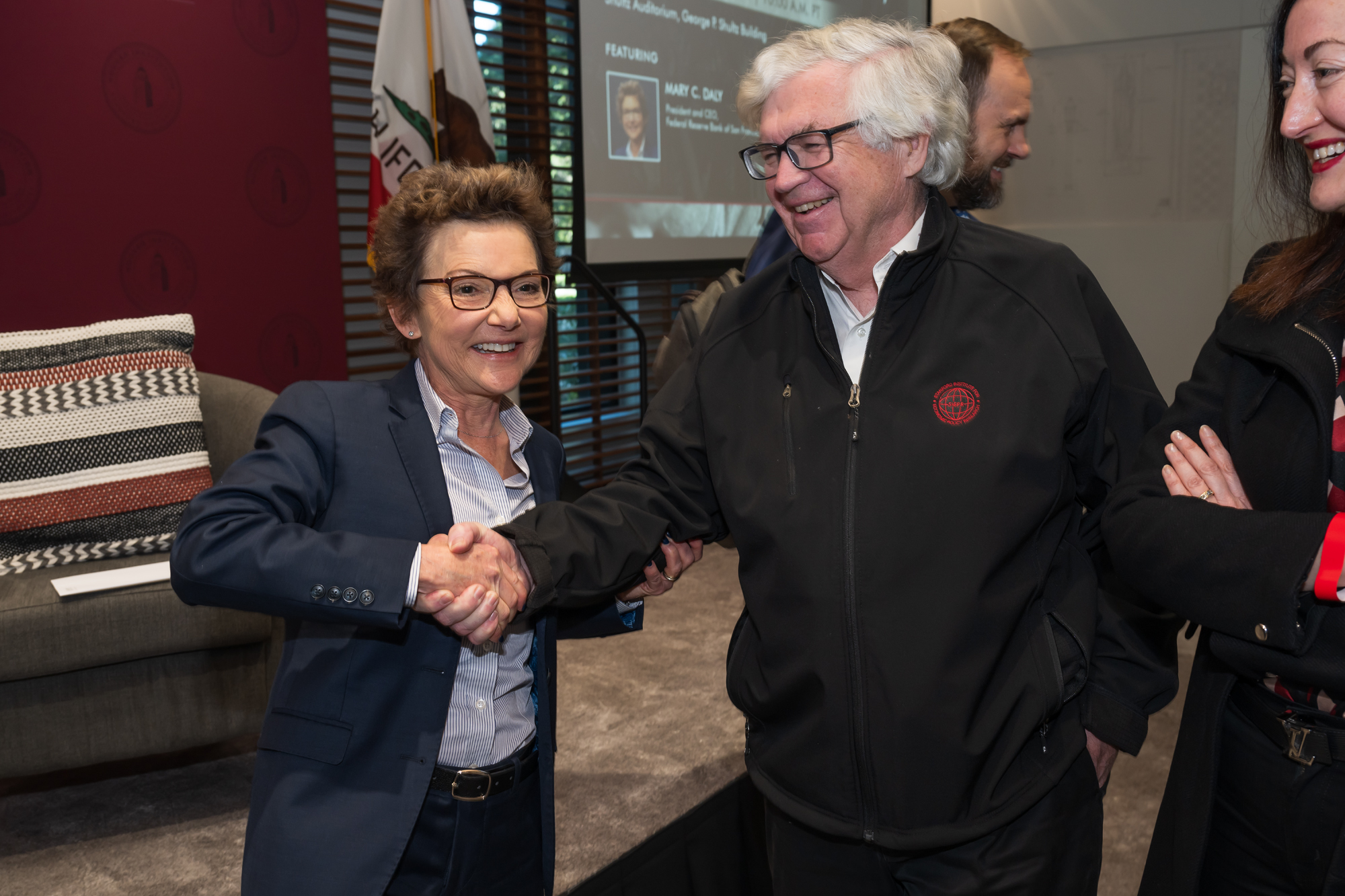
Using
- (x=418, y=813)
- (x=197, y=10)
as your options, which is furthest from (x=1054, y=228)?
(x=418, y=813)

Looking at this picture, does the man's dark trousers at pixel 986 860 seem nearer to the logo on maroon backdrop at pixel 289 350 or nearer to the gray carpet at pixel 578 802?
the gray carpet at pixel 578 802

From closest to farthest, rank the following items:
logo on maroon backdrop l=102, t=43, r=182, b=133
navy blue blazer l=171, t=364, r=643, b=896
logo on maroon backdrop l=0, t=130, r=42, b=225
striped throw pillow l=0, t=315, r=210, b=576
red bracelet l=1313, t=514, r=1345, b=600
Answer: red bracelet l=1313, t=514, r=1345, b=600, navy blue blazer l=171, t=364, r=643, b=896, striped throw pillow l=0, t=315, r=210, b=576, logo on maroon backdrop l=0, t=130, r=42, b=225, logo on maroon backdrop l=102, t=43, r=182, b=133

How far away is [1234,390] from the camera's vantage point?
4.48 ft

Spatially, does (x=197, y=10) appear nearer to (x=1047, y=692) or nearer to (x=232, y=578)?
(x=232, y=578)

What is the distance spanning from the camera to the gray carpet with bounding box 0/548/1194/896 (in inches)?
95.5

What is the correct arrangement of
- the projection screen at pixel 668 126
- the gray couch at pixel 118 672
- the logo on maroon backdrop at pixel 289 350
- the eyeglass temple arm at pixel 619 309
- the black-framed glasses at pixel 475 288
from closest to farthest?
1. the black-framed glasses at pixel 475 288
2. the gray couch at pixel 118 672
3. the logo on maroon backdrop at pixel 289 350
4. the eyeglass temple arm at pixel 619 309
5. the projection screen at pixel 668 126

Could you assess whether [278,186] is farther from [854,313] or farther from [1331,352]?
[1331,352]

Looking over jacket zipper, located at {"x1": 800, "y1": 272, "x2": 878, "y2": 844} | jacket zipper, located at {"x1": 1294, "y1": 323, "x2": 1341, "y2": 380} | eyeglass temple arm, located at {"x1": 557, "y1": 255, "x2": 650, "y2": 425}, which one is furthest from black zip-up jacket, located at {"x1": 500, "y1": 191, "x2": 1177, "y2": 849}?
eyeglass temple arm, located at {"x1": 557, "y1": 255, "x2": 650, "y2": 425}

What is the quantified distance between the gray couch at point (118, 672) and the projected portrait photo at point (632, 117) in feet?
12.3

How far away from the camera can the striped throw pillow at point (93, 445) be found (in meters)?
2.86

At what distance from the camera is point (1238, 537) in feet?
3.94

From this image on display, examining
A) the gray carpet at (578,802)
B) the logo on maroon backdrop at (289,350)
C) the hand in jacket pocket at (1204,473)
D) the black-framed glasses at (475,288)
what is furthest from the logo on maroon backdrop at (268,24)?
the hand in jacket pocket at (1204,473)

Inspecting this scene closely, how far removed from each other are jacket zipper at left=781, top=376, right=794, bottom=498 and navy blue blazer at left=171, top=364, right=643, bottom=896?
0.50 metres

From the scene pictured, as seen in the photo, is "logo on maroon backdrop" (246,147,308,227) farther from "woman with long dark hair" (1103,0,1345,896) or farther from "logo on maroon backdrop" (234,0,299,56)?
"woman with long dark hair" (1103,0,1345,896)
